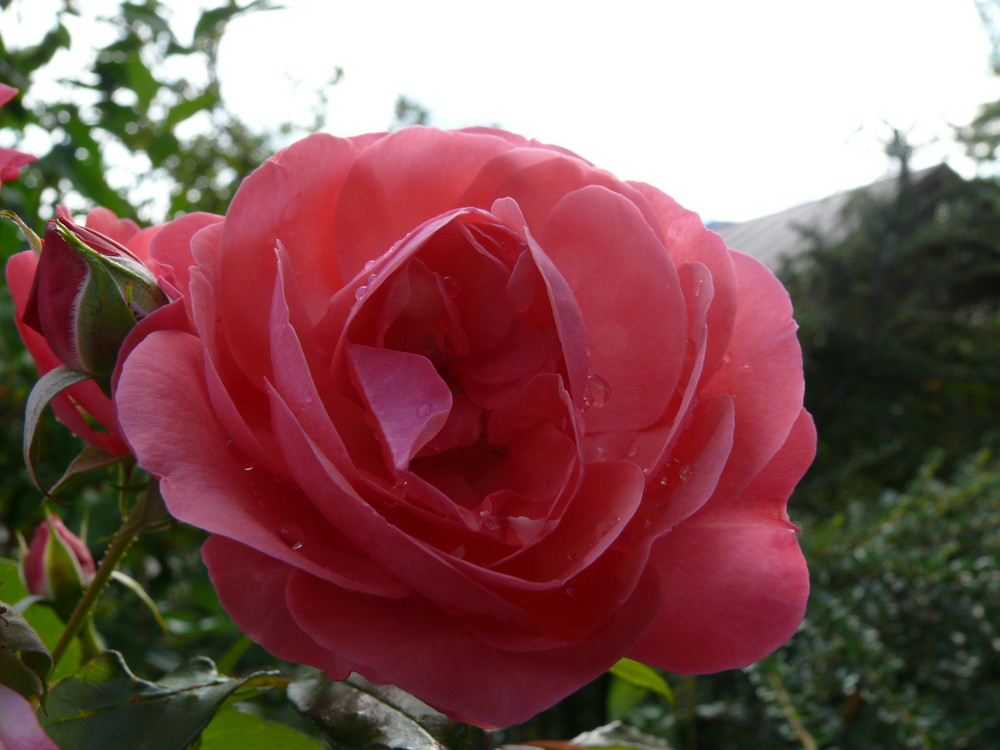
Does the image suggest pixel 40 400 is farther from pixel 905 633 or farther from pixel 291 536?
pixel 905 633

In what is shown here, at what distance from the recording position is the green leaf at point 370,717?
306mm

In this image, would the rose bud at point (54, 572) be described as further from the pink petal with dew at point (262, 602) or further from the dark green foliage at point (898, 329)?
the dark green foliage at point (898, 329)

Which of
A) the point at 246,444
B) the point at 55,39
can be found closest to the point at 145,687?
the point at 246,444

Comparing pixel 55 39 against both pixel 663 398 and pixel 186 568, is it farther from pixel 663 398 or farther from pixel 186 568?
pixel 663 398

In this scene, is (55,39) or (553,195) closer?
(553,195)

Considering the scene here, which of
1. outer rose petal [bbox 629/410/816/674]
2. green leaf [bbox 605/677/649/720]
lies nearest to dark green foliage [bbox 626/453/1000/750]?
green leaf [bbox 605/677/649/720]

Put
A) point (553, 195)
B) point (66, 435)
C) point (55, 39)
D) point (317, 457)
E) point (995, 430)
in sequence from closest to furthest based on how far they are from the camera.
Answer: point (317, 457)
point (553, 195)
point (66, 435)
point (55, 39)
point (995, 430)

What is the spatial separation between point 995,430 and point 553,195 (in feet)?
7.03

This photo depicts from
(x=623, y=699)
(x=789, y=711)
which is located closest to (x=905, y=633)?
(x=789, y=711)

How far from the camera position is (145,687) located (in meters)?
0.32

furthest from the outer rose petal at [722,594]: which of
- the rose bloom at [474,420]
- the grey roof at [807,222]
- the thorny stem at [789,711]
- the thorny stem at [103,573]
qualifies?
the grey roof at [807,222]

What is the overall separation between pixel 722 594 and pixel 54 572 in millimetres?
370

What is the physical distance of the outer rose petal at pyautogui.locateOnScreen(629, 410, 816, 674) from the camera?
281mm

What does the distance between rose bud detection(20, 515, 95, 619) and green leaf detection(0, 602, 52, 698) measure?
0.21 meters
